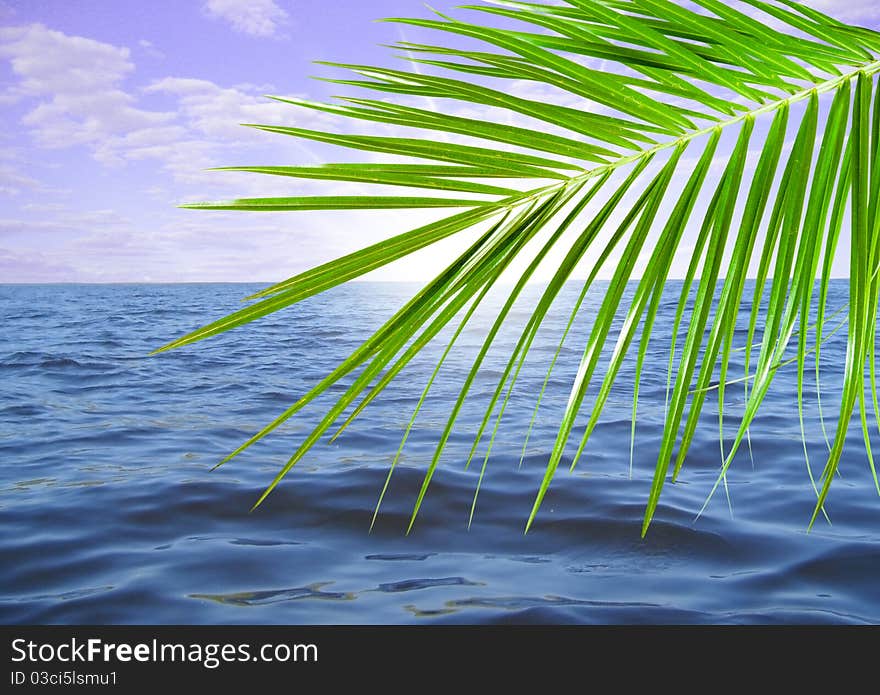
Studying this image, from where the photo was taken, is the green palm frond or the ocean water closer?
the green palm frond

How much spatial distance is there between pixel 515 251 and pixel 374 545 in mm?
2662

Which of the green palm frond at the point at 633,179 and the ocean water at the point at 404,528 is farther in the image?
the ocean water at the point at 404,528

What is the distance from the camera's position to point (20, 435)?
5.34 metres

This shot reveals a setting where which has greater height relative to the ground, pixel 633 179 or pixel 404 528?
pixel 633 179

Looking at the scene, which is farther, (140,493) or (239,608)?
(140,493)

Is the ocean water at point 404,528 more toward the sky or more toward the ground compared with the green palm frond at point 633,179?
more toward the ground

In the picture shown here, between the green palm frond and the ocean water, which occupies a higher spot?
the green palm frond

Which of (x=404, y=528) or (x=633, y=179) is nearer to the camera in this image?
(x=633, y=179)

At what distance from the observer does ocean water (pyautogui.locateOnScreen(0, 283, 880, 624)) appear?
2498 mm

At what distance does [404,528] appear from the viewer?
3.29 meters

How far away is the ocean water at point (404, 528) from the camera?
2498 millimetres
